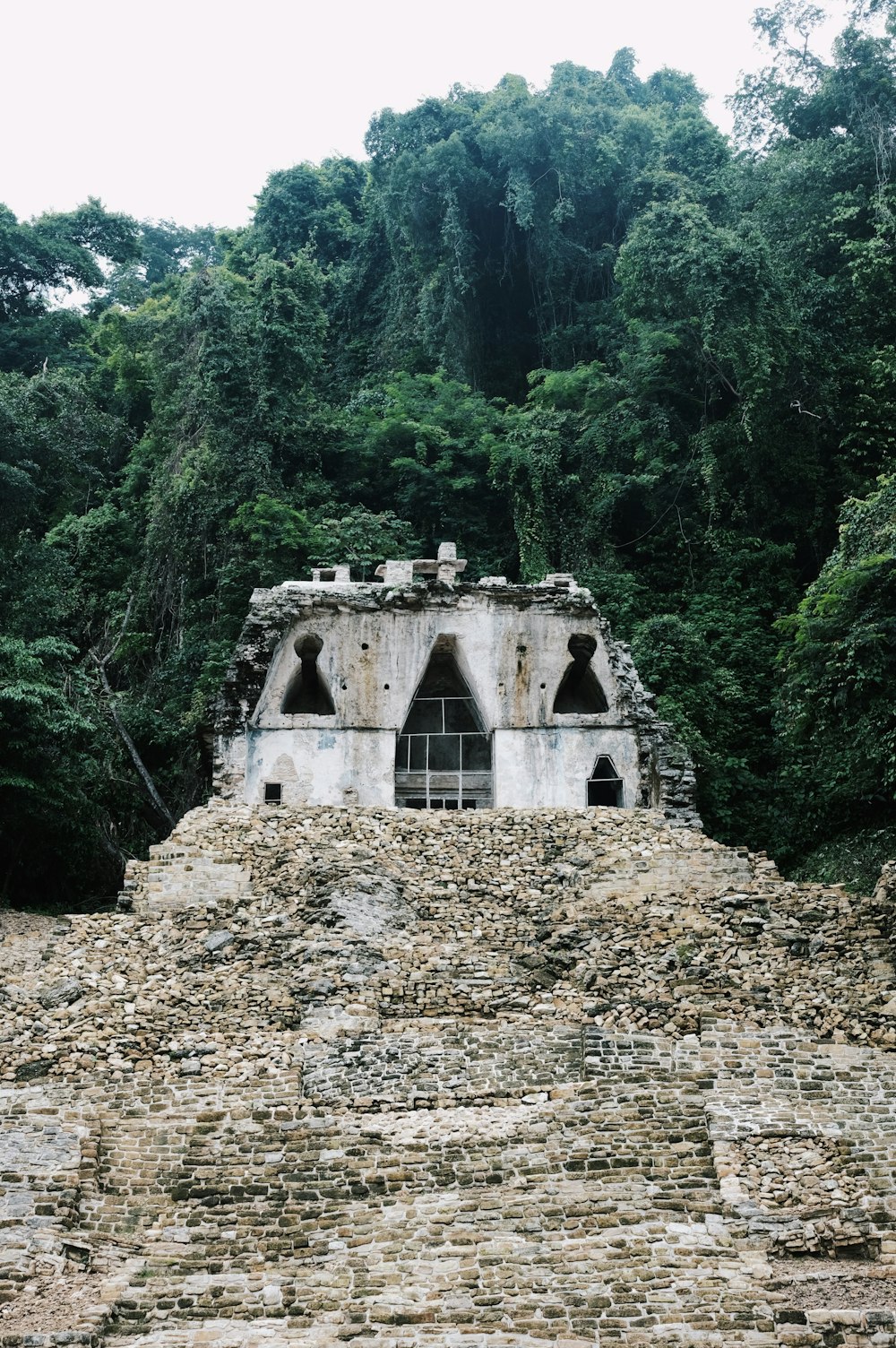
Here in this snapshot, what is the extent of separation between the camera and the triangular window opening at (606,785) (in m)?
26.4

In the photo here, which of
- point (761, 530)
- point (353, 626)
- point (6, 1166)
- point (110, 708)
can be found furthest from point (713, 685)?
point (6, 1166)

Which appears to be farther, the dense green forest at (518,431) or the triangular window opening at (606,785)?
the dense green forest at (518,431)

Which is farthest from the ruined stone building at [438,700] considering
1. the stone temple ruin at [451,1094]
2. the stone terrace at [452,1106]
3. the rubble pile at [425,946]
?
the stone terrace at [452,1106]

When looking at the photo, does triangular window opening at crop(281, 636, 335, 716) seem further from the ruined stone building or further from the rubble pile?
the rubble pile

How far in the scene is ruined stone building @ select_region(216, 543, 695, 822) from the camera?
26.1m

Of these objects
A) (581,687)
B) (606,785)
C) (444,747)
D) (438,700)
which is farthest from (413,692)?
(606,785)

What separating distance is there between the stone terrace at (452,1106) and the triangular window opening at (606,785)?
4977mm

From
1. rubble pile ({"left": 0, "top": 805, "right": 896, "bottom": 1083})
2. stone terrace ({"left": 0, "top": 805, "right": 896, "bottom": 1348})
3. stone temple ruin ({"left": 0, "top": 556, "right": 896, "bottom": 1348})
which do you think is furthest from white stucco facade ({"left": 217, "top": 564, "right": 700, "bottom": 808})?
stone terrace ({"left": 0, "top": 805, "right": 896, "bottom": 1348})

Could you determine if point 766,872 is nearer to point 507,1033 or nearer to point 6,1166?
point 507,1033

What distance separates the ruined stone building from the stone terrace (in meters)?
4.66

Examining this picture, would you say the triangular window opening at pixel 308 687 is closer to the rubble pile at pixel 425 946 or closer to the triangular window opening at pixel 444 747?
the triangular window opening at pixel 444 747

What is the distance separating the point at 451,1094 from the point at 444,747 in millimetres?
14166

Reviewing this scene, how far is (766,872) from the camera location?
20406 mm

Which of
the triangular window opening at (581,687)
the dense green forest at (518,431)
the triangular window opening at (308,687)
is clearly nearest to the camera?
the triangular window opening at (308,687)
